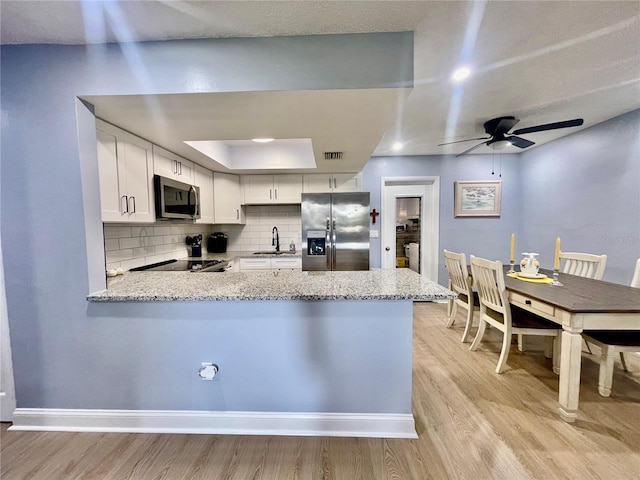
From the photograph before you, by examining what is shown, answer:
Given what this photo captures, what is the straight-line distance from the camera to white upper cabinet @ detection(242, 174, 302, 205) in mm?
3711

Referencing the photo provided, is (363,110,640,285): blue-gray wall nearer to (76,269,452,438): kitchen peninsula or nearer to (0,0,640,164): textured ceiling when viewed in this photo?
(0,0,640,164): textured ceiling

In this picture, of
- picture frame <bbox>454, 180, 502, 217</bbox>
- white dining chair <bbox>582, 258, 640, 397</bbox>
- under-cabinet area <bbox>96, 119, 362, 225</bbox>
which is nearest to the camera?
white dining chair <bbox>582, 258, 640, 397</bbox>

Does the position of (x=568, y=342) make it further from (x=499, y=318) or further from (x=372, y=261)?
(x=372, y=261)

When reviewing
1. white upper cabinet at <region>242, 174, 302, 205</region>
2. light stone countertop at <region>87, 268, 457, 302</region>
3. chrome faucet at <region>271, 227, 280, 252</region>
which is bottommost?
light stone countertop at <region>87, 268, 457, 302</region>

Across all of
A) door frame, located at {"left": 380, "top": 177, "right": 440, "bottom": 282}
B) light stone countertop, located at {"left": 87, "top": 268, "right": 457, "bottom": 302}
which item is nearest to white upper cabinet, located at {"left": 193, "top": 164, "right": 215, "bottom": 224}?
light stone countertop, located at {"left": 87, "top": 268, "right": 457, "bottom": 302}

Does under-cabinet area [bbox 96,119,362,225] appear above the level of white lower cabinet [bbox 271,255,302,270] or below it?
above

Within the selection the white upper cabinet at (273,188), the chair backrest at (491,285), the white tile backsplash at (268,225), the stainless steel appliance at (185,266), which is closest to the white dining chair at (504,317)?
the chair backrest at (491,285)

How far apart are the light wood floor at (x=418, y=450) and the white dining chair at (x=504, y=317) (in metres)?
0.39

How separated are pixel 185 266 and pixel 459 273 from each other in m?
2.96

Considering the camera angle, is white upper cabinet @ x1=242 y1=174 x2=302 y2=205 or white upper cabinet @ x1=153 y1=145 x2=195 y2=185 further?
white upper cabinet @ x1=242 y1=174 x2=302 y2=205

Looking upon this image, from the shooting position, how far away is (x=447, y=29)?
1.41 m

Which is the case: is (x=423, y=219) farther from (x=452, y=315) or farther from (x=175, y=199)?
(x=175, y=199)

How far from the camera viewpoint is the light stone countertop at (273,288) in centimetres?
141

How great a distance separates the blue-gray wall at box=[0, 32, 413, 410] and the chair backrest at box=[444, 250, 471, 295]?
6.57 ft
